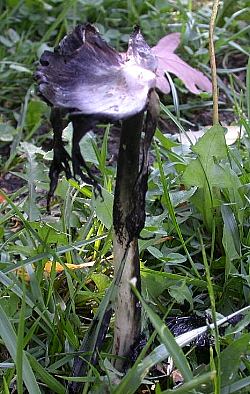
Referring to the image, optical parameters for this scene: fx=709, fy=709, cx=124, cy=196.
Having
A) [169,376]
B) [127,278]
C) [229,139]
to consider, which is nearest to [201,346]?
[169,376]

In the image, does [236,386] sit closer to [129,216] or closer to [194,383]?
[194,383]

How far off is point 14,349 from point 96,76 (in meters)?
0.43

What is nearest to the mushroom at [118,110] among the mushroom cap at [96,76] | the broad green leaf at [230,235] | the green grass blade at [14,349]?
the mushroom cap at [96,76]

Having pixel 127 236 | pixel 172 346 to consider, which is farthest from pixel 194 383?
pixel 127 236

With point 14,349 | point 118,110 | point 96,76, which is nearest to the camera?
point 118,110

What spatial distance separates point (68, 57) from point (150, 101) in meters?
0.16

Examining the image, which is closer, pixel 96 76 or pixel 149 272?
pixel 96 76

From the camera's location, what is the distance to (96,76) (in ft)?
3.08

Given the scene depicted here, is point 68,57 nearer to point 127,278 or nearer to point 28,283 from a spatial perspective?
point 127,278

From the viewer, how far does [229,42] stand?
238cm

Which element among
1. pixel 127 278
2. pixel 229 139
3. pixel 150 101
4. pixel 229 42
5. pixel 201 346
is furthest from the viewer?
pixel 229 42

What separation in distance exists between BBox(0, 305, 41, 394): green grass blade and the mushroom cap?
37 cm

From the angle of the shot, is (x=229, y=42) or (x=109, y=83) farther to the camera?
(x=229, y=42)

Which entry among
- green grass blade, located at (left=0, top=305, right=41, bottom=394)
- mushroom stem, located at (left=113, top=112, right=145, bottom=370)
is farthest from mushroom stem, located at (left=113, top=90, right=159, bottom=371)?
green grass blade, located at (left=0, top=305, right=41, bottom=394)
